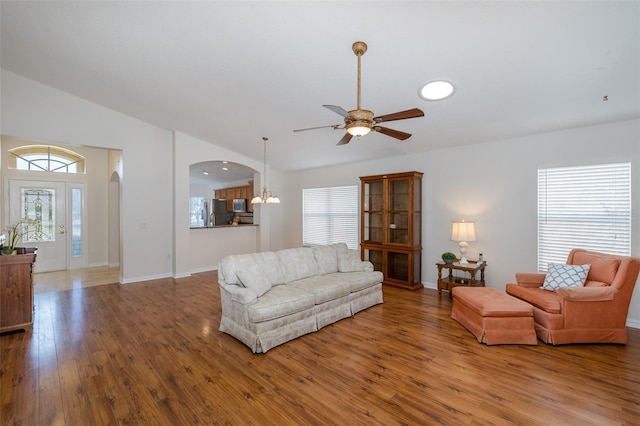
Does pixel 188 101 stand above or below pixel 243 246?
above

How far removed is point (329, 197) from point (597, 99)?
483 centimetres

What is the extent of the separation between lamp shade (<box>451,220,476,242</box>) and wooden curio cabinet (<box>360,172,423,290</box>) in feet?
2.58

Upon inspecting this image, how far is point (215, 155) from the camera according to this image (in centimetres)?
655

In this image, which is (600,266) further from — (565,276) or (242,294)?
(242,294)

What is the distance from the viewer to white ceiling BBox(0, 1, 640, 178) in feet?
7.70

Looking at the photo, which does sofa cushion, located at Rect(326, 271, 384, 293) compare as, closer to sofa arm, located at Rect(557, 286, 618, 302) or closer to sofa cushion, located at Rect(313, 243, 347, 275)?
sofa cushion, located at Rect(313, 243, 347, 275)

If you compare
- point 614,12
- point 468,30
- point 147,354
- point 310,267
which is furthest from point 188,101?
point 614,12

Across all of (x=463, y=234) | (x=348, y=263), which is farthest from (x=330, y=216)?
(x=463, y=234)

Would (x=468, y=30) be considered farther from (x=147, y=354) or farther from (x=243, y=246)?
(x=243, y=246)

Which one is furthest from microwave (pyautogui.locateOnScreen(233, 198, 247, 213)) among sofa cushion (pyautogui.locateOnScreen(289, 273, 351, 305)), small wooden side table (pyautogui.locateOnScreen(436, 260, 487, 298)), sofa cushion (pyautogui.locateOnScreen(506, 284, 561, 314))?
sofa cushion (pyautogui.locateOnScreen(506, 284, 561, 314))

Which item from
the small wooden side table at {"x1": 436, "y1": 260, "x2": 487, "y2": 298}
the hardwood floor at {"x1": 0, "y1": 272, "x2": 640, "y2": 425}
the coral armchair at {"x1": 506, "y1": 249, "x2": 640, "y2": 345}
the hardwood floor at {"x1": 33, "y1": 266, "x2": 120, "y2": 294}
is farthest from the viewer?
the hardwood floor at {"x1": 33, "y1": 266, "x2": 120, "y2": 294}

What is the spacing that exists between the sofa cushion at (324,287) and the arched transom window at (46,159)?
6.70 m

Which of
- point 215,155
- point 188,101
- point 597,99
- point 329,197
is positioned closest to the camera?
point 597,99

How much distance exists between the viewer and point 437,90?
11.0 feet
